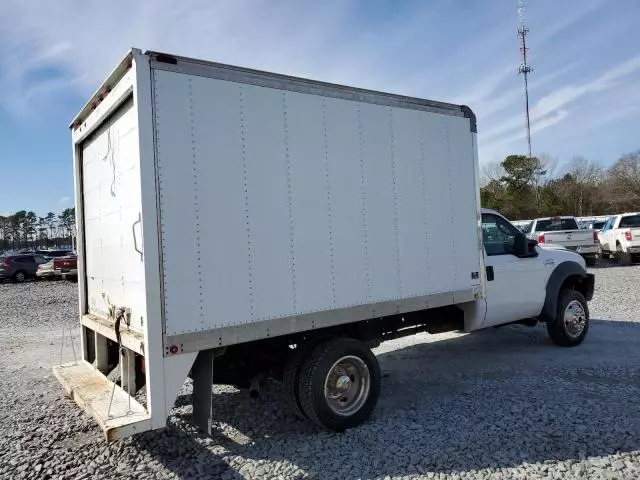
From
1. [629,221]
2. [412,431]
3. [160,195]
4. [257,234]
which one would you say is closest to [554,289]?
[412,431]

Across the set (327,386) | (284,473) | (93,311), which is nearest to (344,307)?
(327,386)

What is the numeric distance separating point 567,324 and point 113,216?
6.12 m

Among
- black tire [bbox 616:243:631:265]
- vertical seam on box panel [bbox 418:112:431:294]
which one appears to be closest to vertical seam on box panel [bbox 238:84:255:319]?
vertical seam on box panel [bbox 418:112:431:294]

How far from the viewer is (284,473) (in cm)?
391

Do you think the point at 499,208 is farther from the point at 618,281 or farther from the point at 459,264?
the point at 459,264

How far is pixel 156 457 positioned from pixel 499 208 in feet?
132

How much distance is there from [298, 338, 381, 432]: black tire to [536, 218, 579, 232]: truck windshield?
1560 centimetres

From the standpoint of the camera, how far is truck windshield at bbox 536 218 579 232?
61.1 feet

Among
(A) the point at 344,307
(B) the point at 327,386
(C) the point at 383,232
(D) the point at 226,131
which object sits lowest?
(B) the point at 327,386

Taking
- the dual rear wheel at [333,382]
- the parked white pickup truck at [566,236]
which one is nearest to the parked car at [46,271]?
the parked white pickup truck at [566,236]

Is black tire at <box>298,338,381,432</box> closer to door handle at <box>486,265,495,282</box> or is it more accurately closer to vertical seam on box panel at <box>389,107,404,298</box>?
vertical seam on box panel at <box>389,107,404,298</box>

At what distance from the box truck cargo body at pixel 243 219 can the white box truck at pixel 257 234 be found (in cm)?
1

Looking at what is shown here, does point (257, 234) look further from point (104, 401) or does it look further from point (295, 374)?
point (104, 401)

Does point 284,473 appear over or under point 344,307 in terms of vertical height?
under
